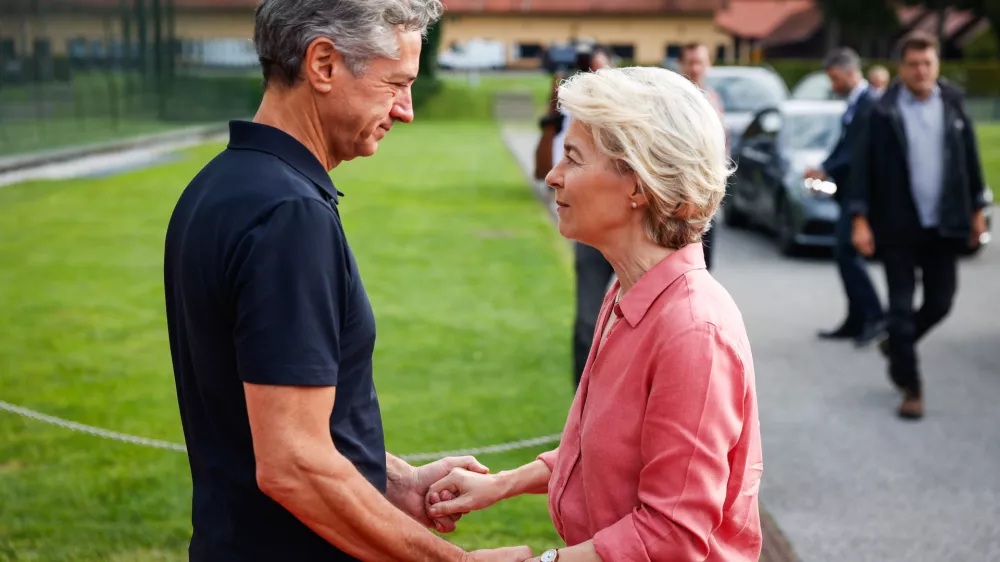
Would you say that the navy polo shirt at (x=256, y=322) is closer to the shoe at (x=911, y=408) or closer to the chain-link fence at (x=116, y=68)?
the shoe at (x=911, y=408)

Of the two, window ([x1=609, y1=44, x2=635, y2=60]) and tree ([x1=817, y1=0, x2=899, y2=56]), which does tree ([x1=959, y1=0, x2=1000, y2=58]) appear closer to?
tree ([x1=817, y1=0, x2=899, y2=56])

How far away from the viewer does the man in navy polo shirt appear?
2008mm

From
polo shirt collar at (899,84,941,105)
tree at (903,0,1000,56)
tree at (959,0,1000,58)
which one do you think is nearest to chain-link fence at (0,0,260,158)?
polo shirt collar at (899,84,941,105)

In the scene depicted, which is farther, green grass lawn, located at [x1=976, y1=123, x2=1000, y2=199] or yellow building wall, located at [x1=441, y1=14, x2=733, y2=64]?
yellow building wall, located at [x1=441, y1=14, x2=733, y2=64]

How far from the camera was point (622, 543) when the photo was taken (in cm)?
218

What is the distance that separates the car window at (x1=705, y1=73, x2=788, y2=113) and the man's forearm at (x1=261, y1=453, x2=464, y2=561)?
19570 millimetres

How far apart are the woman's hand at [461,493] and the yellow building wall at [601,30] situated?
242 ft

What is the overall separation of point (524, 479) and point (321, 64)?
3.53 feet

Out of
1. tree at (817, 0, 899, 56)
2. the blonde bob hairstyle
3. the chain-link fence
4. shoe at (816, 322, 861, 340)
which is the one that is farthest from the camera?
tree at (817, 0, 899, 56)

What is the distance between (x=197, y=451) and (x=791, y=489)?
4.37 meters

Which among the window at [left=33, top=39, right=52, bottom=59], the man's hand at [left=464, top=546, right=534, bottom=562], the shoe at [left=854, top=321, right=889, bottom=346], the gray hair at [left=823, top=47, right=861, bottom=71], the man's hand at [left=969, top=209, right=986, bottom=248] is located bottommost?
the shoe at [left=854, top=321, right=889, bottom=346]

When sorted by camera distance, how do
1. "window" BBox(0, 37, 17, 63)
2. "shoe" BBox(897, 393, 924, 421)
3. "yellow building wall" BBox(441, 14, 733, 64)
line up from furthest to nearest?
"yellow building wall" BBox(441, 14, 733, 64) → "window" BBox(0, 37, 17, 63) → "shoe" BBox(897, 393, 924, 421)

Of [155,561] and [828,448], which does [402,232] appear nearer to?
[828,448]

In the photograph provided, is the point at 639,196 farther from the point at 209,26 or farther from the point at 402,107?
the point at 209,26
